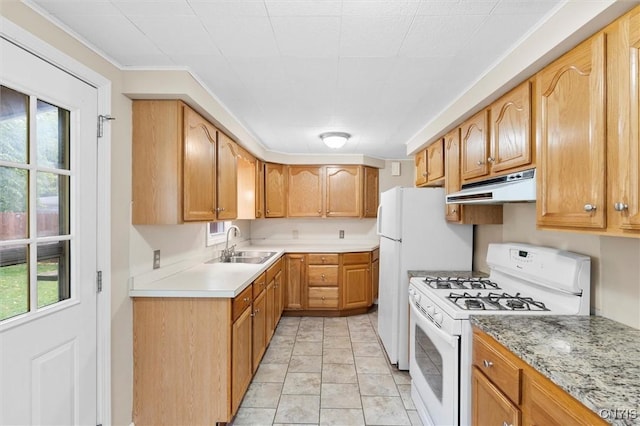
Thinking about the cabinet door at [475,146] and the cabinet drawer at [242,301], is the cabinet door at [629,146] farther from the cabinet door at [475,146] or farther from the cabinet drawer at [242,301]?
the cabinet drawer at [242,301]

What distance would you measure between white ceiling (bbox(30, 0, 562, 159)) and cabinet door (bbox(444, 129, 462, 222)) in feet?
0.99

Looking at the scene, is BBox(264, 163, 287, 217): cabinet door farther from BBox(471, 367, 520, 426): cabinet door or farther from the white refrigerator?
BBox(471, 367, 520, 426): cabinet door

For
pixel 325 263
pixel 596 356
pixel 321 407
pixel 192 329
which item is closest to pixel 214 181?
pixel 192 329

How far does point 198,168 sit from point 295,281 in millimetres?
2362

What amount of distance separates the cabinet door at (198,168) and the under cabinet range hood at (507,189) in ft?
5.85

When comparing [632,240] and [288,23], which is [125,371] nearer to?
[288,23]

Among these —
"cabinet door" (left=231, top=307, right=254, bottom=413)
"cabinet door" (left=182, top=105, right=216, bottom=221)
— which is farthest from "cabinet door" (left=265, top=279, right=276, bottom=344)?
"cabinet door" (left=182, top=105, right=216, bottom=221)

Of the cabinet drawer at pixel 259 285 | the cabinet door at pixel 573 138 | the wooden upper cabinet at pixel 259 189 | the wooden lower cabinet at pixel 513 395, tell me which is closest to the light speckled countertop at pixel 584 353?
the wooden lower cabinet at pixel 513 395

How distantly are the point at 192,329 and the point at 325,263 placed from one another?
7.89ft

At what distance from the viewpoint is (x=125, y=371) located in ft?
6.17

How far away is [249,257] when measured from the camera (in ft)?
12.1

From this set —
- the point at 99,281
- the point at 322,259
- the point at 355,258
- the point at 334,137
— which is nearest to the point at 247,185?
the point at 334,137

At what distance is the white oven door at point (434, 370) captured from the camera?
162 cm

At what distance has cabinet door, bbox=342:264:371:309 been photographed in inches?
165
